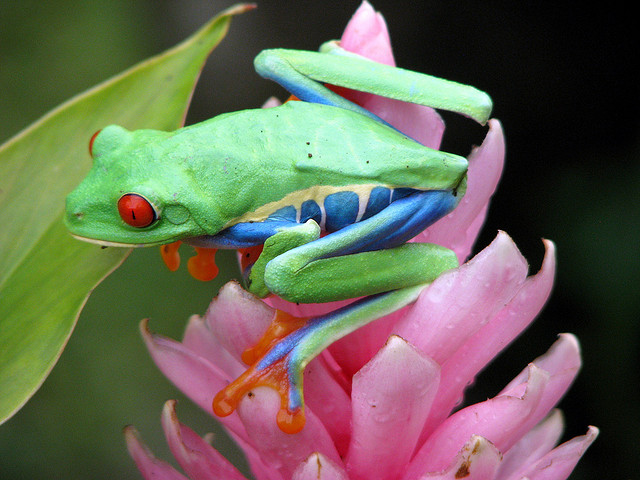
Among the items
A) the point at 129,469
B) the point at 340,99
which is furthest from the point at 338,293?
the point at 129,469

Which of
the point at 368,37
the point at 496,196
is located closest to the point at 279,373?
the point at 368,37

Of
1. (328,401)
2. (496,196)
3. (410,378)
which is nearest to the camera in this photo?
(410,378)

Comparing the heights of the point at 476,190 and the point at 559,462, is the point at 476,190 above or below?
above

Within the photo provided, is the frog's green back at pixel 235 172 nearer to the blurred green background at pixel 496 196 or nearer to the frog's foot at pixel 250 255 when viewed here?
the frog's foot at pixel 250 255

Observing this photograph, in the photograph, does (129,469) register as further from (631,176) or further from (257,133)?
(631,176)

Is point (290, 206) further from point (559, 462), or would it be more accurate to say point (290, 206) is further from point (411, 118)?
point (559, 462)
